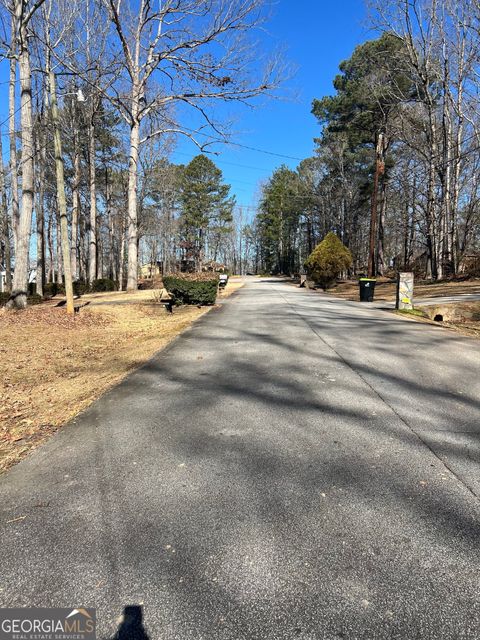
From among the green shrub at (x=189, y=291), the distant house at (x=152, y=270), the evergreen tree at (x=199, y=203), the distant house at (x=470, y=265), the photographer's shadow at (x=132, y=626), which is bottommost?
the photographer's shadow at (x=132, y=626)

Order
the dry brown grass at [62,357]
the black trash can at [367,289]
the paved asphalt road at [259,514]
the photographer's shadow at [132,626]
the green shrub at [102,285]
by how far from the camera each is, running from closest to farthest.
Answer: the photographer's shadow at [132,626], the paved asphalt road at [259,514], the dry brown grass at [62,357], the black trash can at [367,289], the green shrub at [102,285]

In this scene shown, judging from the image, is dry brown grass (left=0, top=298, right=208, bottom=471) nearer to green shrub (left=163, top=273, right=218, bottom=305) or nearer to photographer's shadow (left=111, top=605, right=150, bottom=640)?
green shrub (left=163, top=273, right=218, bottom=305)

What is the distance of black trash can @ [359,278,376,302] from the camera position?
17266 mm

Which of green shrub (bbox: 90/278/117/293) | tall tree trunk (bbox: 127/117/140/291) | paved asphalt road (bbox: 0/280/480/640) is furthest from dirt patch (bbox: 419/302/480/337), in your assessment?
green shrub (bbox: 90/278/117/293)

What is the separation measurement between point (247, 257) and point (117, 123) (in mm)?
61791

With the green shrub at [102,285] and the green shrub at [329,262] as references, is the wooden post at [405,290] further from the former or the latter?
the green shrub at [102,285]

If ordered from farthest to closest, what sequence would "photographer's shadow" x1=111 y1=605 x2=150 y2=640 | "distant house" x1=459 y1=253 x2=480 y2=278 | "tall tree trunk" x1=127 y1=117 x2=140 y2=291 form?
1. "distant house" x1=459 y1=253 x2=480 y2=278
2. "tall tree trunk" x1=127 y1=117 x2=140 y2=291
3. "photographer's shadow" x1=111 y1=605 x2=150 y2=640

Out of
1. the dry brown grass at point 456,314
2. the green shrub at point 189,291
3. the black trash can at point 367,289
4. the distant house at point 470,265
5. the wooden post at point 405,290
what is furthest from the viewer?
the distant house at point 470,265

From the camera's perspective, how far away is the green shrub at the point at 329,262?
25688 mm

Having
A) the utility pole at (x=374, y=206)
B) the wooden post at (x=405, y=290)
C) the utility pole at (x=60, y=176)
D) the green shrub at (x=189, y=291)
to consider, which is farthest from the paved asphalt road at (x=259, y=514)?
the utility pole at (x=374, y=206)

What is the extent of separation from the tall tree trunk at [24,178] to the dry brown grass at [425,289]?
46.9ft

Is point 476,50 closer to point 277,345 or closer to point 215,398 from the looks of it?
point 277,345

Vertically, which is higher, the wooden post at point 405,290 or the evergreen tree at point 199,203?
the evergreen tree at point 199,203

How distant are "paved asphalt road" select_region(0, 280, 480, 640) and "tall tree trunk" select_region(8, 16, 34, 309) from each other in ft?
29.7
